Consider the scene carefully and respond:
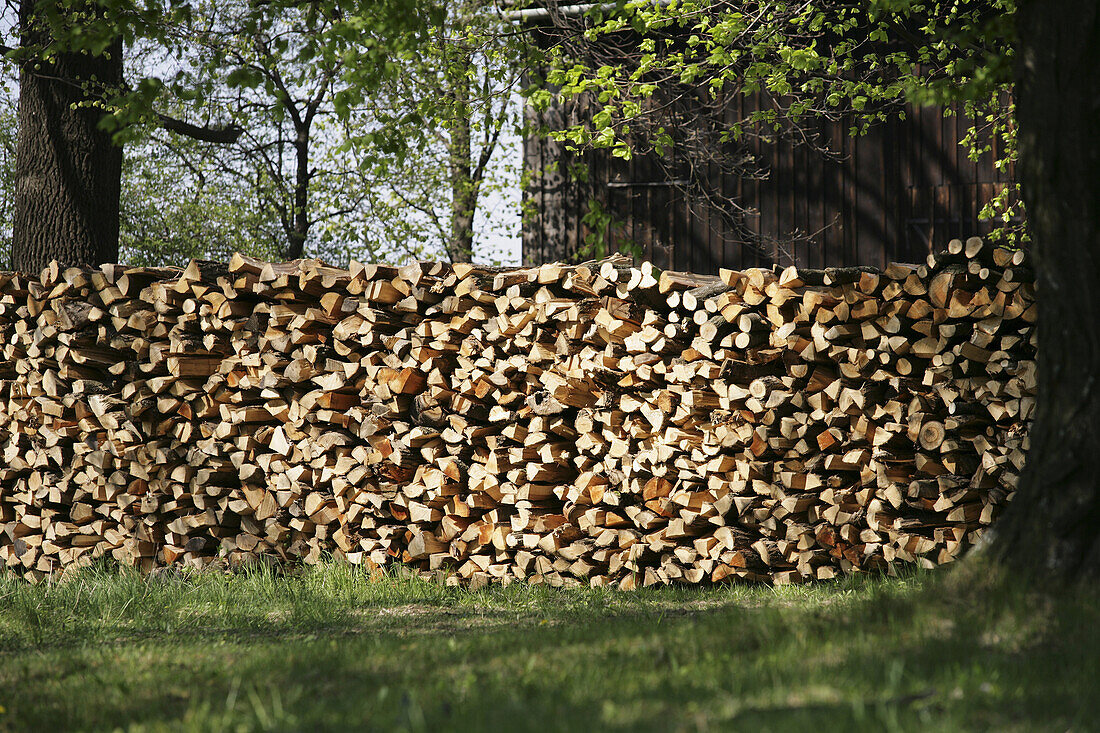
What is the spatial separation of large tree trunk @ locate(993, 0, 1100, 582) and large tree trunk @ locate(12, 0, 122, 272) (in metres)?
6.59

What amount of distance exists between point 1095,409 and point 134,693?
11.1 ft

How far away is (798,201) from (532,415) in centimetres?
520

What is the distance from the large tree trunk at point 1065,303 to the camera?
320 centimetres

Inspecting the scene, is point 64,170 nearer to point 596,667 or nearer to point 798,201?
point 596,667

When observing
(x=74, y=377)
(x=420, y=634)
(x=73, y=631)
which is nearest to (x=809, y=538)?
(x=420, y=634)

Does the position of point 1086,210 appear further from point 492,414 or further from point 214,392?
point 214,392

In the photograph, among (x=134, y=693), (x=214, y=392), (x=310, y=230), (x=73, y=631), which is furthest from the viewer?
(x=310, y=230)

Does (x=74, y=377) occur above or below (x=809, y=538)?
above

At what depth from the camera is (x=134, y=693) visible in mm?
3111

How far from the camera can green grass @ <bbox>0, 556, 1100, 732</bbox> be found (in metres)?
2.45

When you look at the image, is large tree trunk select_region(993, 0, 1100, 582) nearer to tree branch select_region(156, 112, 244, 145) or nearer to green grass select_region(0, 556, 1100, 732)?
green grass select_region(0, 556, 1100, 732)

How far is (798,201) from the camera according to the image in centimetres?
930

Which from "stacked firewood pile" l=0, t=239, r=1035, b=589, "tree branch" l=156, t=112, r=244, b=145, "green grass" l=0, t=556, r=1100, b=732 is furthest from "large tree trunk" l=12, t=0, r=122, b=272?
"green grass" l=0, t=556, r=1100, b=732

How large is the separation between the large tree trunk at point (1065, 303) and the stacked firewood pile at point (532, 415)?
4.09ft
